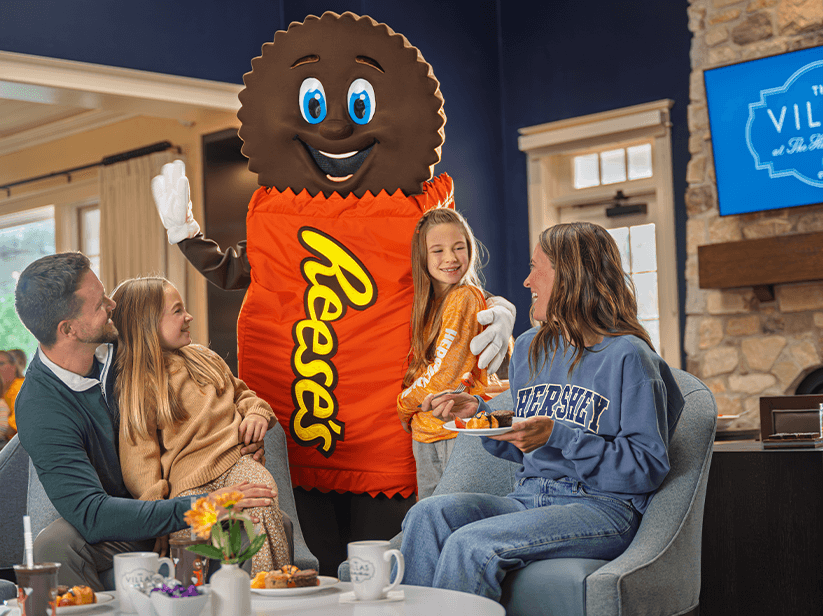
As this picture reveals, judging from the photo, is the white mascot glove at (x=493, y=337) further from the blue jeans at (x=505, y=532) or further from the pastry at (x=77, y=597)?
the pastry at (x=77, y=597)

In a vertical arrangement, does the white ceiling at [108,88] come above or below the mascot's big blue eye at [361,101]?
above

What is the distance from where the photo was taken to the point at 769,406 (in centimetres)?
247

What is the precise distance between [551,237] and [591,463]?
1.65 ft

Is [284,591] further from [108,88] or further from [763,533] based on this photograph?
[108,88]

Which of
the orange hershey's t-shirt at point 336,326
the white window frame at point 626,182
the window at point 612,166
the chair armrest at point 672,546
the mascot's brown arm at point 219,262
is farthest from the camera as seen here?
the window at point 612,166

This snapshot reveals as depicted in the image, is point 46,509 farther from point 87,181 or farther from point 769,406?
point 87,181

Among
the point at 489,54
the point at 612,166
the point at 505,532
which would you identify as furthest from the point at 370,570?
the point at 489,54

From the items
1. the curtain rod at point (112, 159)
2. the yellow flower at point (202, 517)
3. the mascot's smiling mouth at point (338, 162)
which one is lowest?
the yellow flower at point (202, 517)

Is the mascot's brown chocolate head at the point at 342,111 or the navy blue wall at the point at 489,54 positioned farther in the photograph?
the navy blue wall at the point at 489,54

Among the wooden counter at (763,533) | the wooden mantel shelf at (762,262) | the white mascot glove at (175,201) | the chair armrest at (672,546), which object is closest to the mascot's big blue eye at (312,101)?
the white mascot glove at (175,201)

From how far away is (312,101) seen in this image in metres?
2.56

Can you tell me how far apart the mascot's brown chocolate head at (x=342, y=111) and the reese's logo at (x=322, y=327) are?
189 mm

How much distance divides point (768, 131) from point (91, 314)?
3.89m

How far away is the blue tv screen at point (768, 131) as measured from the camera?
4656 millimetres
